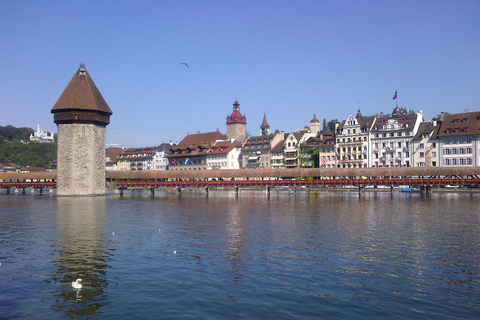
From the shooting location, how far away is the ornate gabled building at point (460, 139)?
231 ft

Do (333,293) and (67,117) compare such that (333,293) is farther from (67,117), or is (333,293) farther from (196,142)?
(196,142)

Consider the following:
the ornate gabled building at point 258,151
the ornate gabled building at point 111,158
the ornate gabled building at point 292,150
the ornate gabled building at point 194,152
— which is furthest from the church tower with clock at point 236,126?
the ornate gabled building at point 111,158

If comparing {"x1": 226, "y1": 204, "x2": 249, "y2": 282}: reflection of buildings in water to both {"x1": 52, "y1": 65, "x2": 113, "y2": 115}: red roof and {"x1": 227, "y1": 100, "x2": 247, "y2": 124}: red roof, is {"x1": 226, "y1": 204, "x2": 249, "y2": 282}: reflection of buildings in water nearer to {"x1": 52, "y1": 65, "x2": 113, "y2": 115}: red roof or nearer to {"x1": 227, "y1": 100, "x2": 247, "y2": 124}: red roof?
{"x1": 52, "y1": 65, "x2": 113, "y2": 115}: red roof

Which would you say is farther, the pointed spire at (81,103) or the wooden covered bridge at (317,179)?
the wooden covered bridge at (317,179)

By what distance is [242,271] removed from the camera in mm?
16328

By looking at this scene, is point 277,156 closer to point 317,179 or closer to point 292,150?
point 292,150

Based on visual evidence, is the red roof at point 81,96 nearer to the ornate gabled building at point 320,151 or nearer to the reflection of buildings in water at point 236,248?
the reflection of buildings in water at point 236,248

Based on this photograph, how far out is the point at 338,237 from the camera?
943 inches

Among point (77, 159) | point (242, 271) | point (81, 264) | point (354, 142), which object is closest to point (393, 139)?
point (354, 142)

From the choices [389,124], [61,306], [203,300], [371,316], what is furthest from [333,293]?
[389,124]

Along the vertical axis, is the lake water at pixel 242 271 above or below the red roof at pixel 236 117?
below

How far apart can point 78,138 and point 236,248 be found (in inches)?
1778

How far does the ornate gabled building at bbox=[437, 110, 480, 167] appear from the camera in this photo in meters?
70.3

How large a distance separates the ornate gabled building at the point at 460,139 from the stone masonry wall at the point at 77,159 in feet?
181
